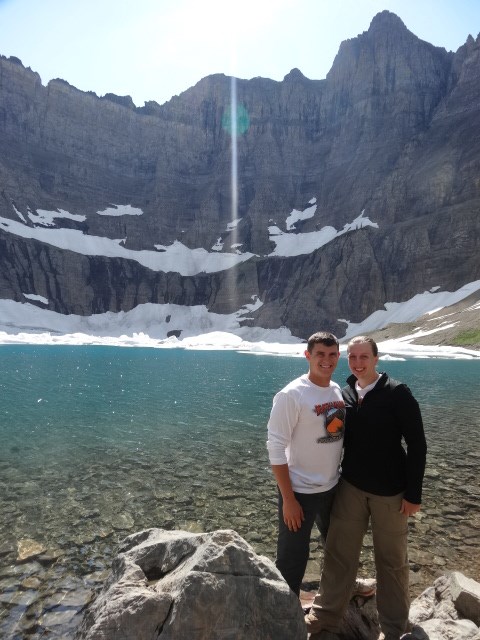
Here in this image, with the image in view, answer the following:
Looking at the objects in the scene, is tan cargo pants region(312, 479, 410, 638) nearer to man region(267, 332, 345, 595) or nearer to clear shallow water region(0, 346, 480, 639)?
man region(267, 332, 345, 595)

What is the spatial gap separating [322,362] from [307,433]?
914mm

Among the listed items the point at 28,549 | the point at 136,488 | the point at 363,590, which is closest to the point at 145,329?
the point at 136,488

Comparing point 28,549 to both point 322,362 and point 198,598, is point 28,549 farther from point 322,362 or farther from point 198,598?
point 322,362

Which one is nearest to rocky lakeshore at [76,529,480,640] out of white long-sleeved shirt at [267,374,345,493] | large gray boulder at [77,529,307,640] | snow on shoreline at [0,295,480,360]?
large gray boulder at [77,529,307,640]

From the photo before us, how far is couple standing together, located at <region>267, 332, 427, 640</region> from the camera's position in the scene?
18.2 feet

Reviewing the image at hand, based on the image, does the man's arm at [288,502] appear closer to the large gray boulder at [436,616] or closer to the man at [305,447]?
the man at [305,447]

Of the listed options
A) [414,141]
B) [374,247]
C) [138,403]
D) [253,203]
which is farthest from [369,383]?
[253,203]

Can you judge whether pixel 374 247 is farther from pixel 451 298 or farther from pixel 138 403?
pixel 138 403

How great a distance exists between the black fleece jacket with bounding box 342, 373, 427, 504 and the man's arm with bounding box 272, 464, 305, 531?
2.61 feet

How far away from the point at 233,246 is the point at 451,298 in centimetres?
9450

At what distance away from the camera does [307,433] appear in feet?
18.6

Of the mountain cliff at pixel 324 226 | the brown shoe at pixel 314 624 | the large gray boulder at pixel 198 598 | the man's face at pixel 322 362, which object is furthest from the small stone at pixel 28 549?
the mountain cliff at pixel 324 226

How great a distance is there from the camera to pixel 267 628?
4.39 meters

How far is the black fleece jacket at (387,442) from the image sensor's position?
5.46 m
